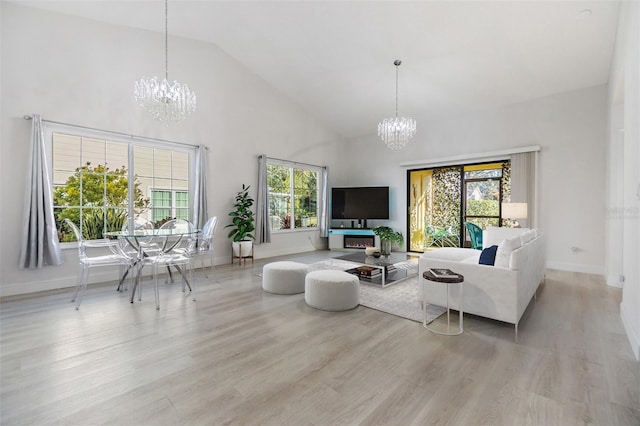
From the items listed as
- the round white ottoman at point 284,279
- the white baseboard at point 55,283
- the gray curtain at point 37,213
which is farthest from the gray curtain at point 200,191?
the round white ottoman at point 284,279

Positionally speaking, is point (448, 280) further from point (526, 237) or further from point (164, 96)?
point (164, 96)

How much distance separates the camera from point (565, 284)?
14.2ft

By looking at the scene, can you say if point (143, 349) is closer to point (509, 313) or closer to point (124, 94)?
point (509, 313)

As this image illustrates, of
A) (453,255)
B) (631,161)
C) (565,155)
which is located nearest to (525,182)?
(565,155)

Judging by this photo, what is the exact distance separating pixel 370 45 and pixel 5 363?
5.48 metres

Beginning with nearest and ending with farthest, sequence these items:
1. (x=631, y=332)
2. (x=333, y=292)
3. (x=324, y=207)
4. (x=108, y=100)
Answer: (x=631, y=332), (x=333, y=292), (x=108, y=100), (x=324, y=207)

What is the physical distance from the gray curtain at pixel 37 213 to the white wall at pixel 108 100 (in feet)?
0.50

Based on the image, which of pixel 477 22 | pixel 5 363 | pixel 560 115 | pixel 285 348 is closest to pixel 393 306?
pixel 285 348

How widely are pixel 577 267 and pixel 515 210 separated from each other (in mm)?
1688

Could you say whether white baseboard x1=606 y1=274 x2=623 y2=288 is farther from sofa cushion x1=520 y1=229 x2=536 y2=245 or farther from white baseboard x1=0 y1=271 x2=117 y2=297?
white baseboard x1=0 y1=271 x2=117 y2=297

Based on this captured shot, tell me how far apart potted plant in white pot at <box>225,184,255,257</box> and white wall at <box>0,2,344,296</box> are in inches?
7.4

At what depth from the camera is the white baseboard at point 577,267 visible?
16.3ft

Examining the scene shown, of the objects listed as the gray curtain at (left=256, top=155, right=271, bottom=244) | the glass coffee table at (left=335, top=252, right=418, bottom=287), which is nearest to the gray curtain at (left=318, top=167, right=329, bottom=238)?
the gray curtain at (left=256, top=155, right=271, bottom=244)

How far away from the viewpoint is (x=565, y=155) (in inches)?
206
